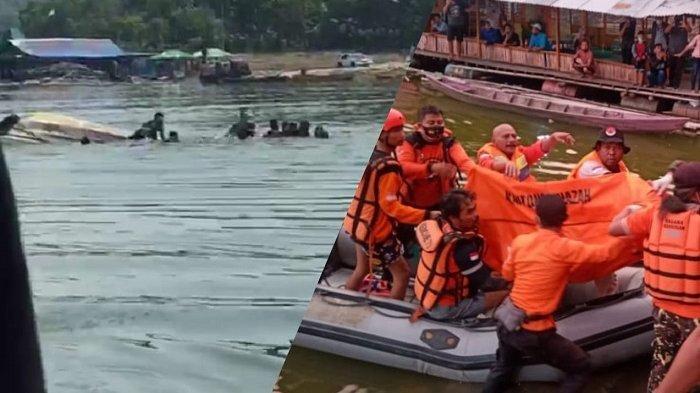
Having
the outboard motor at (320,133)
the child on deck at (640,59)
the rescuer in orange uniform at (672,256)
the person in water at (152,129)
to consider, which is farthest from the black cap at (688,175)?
the person in water at (152,129)

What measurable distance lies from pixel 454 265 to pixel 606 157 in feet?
1.23

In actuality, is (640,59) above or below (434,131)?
above

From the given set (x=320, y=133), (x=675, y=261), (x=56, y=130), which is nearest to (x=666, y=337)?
(x=675, y=261)

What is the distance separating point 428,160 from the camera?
161cm

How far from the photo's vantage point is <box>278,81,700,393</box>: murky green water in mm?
1490

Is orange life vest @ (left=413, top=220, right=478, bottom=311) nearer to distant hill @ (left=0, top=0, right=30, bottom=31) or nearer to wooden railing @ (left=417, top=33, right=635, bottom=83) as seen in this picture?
wooden railing @ (left=417, top=33, right=635, bottom=83)

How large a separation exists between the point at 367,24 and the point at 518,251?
2.07 ft

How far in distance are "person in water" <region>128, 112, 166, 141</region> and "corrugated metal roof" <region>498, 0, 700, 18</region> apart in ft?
2.79

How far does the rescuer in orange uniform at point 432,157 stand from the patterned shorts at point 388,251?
0.16 metres

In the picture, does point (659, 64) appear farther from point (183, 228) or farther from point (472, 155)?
point (183, 228)

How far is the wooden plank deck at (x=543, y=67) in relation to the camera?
1540 millimetres

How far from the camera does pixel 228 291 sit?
3.79 ft

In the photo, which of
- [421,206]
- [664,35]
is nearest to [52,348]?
[421,206]

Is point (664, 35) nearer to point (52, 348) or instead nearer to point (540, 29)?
point (540, 29)
